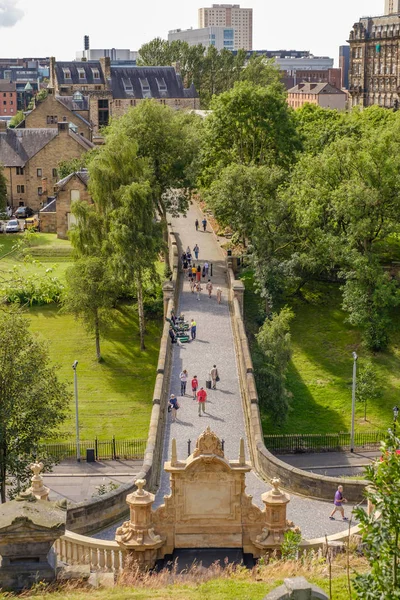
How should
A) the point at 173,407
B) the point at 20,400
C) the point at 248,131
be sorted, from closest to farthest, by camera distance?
the point at 20,400 < the point at 173,407 < the point at 248,131

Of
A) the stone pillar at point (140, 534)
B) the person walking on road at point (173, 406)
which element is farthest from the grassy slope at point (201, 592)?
the person walking on road at point (173, 406)

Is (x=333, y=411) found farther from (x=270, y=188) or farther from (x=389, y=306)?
(x=270, y=188)

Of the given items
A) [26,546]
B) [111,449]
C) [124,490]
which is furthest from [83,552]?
[111,449]

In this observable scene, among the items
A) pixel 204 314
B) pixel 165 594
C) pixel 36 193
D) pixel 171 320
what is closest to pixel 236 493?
pixel 165 594

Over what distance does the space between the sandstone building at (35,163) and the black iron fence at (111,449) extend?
4977cm

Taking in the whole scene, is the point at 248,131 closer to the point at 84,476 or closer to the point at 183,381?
the point at 183,381

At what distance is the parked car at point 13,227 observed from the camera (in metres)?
74.4

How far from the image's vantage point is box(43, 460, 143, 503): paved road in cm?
3309

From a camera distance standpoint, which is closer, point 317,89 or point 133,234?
point 133,234

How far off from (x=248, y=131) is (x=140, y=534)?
4307 centimetres

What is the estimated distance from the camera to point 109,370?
4809 centimetres

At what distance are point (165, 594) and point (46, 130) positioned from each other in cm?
7591

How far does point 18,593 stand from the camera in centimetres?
1573

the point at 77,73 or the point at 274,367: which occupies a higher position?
the point at 77,73
